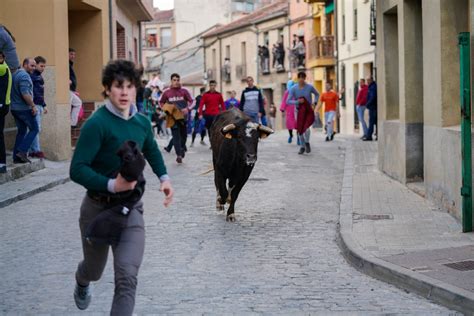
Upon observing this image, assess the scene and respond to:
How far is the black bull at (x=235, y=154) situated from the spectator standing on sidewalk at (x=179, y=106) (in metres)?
7.87

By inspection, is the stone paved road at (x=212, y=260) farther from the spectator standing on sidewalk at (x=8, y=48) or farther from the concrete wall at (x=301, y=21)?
the concrete wall at (x=301, y=21)

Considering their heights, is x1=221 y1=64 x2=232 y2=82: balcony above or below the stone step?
above

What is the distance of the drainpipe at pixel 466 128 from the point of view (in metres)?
9.79

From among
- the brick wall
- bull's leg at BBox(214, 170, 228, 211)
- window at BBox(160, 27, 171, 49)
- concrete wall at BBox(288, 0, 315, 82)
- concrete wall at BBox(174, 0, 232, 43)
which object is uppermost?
concrete wall at BBox(174, 0, 232, 43)


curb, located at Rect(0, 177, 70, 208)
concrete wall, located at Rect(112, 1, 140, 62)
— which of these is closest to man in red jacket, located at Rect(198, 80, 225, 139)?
concrete wall, located at Rect(112, 1, 140, 62)

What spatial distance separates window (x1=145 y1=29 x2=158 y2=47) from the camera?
3378 inches

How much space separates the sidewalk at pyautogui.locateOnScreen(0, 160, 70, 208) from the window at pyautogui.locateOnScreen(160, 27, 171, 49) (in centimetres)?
6621

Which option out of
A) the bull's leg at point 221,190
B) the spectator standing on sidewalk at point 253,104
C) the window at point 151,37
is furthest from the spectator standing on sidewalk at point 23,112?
the window at point 151,37

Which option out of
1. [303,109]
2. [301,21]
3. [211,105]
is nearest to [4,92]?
[211,105]

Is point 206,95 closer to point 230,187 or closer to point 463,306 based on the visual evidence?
point 230,187

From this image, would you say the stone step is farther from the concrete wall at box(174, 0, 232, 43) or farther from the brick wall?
the concrete wall at box(174, 0, 232, 43)

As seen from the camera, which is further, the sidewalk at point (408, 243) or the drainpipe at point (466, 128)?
the drainpipe at point (466, 128)

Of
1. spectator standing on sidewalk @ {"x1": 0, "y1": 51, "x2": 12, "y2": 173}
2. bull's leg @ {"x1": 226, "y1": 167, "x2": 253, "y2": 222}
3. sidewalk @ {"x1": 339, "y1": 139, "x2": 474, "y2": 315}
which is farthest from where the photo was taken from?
spectator standing on sidewalk @ {"x1": 0, "y1": 51, "x2": 12, "y2": 173}

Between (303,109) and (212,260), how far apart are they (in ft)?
46.8
